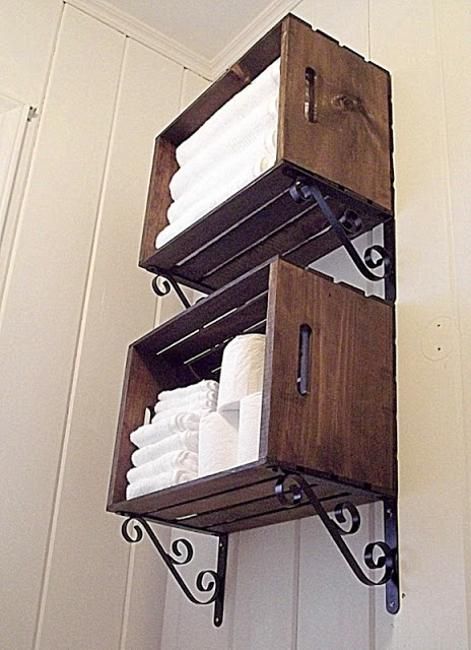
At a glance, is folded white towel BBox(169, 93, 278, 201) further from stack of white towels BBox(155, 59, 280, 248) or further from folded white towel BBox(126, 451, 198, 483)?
folded white towel BBox(126, 451, 198, 483)

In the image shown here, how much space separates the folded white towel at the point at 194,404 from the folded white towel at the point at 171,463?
8cm

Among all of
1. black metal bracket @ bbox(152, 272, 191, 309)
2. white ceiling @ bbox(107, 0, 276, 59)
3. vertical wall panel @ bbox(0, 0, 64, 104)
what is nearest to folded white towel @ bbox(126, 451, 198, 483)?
black metal bracket @ bbox(152, 272, 191, 309)

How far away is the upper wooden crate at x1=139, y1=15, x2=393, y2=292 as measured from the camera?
1198 mm

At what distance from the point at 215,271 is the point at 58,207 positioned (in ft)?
1.22

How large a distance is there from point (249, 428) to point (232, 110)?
1.80 feet

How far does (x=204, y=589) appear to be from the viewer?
1415 millimetres

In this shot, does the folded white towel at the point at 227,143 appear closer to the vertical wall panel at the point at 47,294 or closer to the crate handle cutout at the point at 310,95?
the crate handle cutout at the point at 310,95

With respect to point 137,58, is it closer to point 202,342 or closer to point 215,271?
point 215,271

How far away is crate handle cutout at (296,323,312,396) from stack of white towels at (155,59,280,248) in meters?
0.28

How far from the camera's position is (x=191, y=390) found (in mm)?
1310

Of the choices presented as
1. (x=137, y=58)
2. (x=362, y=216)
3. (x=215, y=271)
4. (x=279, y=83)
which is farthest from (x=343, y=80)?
(x=137, y=58)

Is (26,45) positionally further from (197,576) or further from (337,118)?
(197,576)

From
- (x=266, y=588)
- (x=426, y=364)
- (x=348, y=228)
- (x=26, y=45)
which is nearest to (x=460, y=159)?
(x=348, y=228)

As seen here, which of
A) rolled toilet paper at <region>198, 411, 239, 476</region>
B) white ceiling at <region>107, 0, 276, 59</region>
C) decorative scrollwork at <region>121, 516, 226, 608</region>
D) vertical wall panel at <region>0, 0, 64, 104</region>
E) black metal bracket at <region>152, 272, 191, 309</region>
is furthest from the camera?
→ white ceiling at <region>107, 0, 276, 59</region>
